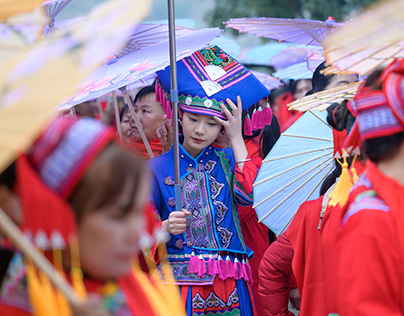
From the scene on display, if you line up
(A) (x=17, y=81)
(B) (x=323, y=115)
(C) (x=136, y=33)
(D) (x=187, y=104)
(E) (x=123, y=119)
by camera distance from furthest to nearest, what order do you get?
(E) (x=123, y=119)
(C) (x=136, y=33)
(D) (x=187, y=104)
(B) (x=323, y=115)
(A) (x=17, y=81)

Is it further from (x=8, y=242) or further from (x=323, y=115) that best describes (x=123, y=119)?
(x=8, y=242)

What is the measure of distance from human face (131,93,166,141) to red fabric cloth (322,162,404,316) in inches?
115

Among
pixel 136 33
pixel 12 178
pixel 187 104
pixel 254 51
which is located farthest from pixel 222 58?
pixel 254 51

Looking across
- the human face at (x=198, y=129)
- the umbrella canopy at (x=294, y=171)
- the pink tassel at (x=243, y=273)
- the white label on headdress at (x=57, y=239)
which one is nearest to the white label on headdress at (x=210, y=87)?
the human face at (x=198, y=129)

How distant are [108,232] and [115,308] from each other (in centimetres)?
22

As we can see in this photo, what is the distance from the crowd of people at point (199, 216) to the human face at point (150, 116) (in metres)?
1.12

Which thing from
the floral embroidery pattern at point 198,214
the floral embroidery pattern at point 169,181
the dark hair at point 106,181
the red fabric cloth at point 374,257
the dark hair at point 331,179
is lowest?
the floral embroidery pattern at point 198,214

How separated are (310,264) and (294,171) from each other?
69 cm

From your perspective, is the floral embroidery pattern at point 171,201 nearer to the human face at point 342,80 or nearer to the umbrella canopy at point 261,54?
the human face at point 342,80

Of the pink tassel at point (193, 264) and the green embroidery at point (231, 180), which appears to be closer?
the pink tassel at point (193, 264)

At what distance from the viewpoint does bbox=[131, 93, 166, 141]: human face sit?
4.61 metres

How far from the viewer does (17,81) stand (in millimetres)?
1186

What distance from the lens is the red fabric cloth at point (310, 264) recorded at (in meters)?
2.49

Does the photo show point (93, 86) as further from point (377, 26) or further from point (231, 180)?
point (377, 26)
